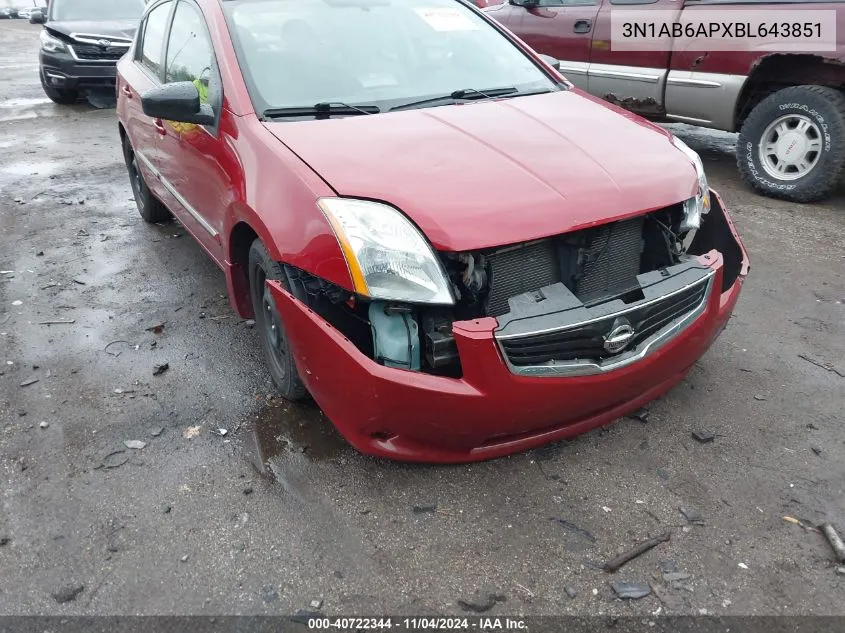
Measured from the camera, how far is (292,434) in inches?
110

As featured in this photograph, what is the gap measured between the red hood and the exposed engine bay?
0.34ft

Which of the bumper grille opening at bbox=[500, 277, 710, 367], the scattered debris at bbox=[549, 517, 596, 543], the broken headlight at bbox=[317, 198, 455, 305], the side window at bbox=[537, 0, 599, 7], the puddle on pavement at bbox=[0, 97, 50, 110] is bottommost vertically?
the scattered debris at bbox=[549, 517, 596, 543]

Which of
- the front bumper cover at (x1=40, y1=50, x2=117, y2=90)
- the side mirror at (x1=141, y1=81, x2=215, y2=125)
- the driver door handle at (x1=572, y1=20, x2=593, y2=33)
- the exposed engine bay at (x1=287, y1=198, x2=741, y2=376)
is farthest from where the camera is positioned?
the front bumper cover at (x1=40, y1=50, x2=117, y2=90)

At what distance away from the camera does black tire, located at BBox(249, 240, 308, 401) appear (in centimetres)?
267

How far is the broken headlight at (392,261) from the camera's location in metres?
2.18

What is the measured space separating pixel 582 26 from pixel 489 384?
5415mm

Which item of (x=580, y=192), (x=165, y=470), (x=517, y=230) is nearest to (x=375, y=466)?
(x=165, y=470)

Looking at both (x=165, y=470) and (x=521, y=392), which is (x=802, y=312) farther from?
(x=165, y=470)

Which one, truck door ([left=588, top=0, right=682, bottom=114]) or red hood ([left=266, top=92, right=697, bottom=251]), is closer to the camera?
red hood ([left=266, top=92, right=697, bottom=251])

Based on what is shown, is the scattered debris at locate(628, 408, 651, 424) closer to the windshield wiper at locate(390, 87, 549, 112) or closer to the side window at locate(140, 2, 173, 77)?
the windshield wiper at locate(390, 87, 549, 112)

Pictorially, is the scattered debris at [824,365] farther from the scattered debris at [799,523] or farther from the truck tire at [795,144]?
the truck tire at [795,144]

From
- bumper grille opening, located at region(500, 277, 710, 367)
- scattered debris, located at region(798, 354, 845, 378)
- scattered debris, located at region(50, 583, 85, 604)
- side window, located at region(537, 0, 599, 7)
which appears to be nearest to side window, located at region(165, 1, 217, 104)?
bumper grille opening, located at region(500, 277, 710, 367)

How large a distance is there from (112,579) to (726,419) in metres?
2.38

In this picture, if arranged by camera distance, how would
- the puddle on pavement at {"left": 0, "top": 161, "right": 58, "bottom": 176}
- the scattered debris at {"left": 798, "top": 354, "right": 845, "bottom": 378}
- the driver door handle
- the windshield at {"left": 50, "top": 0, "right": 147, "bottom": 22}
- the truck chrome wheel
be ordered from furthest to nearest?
the windshield at {"left": 50, "top": 0, "right": 147, "bottom": 22}, the puddle on pavement at {"left": 0, "top": 161, "right": 58, "bottom": 176}, the driver door handle, the truck chrome wheel, the scattered debris at {"left": 798, "top": 354, "right": 845, "bottom": 378}
